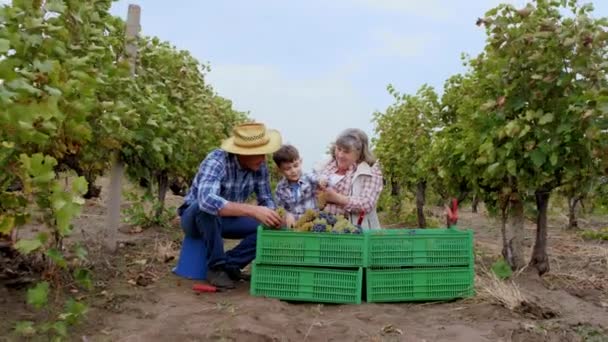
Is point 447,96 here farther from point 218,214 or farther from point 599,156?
point 218,214

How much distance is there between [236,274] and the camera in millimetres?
5469

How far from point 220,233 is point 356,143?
50.5 inches

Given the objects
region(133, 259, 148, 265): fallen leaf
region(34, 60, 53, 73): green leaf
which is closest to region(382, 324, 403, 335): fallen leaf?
region(34, 60, 53, 73): green leaf

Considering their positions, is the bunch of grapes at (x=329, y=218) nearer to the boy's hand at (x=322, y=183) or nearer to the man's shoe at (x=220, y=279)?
the boy's hand at (x=322, y=183)

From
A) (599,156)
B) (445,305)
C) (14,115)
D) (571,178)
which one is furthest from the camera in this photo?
(571,178)

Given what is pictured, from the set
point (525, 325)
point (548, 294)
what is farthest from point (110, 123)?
point (548, 294)

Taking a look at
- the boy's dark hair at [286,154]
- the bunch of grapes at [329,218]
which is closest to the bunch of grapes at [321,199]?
the boy's dark hair at [286,154]

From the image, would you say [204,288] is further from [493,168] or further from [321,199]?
[493,168]

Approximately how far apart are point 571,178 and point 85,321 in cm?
389

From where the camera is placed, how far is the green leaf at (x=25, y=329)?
373cm

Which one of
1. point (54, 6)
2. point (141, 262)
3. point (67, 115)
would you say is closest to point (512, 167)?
point (141, 262)

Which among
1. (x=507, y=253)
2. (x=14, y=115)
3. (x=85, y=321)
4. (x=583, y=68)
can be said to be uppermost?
(x=583, y=68)

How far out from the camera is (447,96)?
8.91m

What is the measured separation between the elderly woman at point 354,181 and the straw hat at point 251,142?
0.62 m
